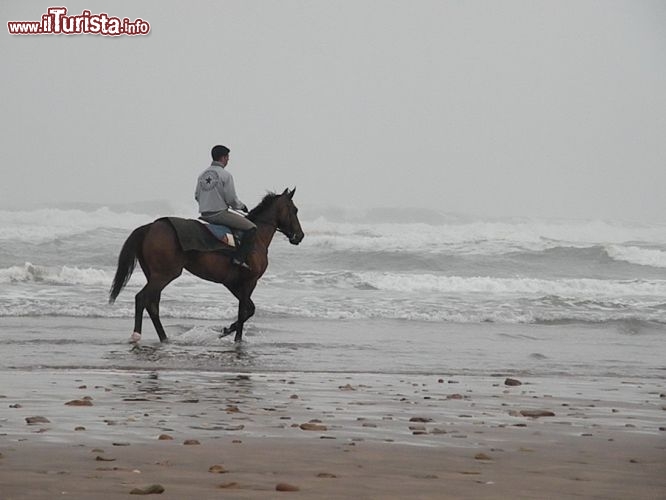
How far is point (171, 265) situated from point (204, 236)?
442 millimetres

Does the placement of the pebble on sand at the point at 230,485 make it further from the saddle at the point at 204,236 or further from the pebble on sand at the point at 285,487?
the saddle at the point at 204,236

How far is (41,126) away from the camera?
4959 cm

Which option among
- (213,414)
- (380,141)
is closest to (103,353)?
(213,414)

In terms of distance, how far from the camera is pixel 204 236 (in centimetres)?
1016

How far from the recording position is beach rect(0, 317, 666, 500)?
10.8 ft

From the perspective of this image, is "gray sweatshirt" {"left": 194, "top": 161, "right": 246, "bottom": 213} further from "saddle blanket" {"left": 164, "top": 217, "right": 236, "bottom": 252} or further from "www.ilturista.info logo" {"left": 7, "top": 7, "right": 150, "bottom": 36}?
"www.ilturista.info logo" {"left": 7, "top": 7, "right": 150, "bottom": 36}

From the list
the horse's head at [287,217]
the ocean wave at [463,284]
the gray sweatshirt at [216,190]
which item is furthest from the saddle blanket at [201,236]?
the ocean wave at [463,284]

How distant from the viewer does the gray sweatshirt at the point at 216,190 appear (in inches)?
405

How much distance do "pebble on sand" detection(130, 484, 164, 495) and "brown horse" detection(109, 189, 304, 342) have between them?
22.2 ft

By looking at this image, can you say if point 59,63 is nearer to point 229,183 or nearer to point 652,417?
point 229,183

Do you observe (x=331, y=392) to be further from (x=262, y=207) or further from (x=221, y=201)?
(x=262, y=207)

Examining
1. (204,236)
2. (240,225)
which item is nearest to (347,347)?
(240,225)

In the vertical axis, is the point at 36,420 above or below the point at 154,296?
below

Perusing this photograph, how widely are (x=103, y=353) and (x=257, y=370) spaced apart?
1.57m
